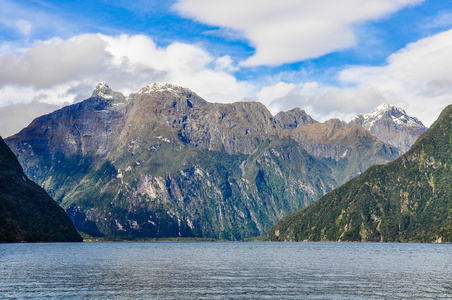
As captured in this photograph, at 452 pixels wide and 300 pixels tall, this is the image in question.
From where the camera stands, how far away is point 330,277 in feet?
342

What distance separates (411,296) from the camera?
7788 centimetres

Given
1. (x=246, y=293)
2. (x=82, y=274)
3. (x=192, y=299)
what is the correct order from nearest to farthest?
(x=192, y=299)
(x=246, y=293)
(x=82, y=274)

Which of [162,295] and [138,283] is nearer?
[162,295]

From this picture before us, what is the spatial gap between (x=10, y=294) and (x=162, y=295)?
2756 cm

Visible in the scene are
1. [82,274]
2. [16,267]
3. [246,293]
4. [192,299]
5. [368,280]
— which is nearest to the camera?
[192,299]

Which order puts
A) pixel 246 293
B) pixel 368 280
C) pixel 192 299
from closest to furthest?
pixel 192 299, pixel 246 293, pixel 368 280

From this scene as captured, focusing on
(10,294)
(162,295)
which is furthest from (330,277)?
(10,294)

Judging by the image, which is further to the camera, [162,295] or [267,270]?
[267,270]

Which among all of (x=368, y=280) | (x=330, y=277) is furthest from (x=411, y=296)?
(x=330, y=277)

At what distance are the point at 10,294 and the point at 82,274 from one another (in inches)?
1258

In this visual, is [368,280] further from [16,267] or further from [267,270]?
[16,267]

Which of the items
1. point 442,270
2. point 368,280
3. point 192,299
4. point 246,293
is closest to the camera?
point 192,299

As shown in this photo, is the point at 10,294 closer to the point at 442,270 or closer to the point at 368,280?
the point at 368,280

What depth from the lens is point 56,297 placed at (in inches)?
3019
